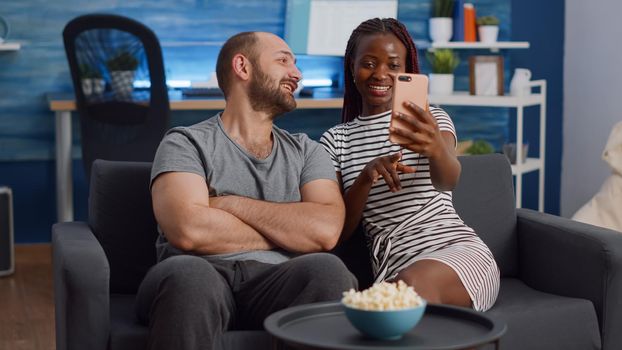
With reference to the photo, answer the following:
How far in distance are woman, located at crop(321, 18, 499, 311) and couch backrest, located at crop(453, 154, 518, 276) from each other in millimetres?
168

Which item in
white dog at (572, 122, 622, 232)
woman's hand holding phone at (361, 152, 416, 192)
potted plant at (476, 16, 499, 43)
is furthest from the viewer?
potted plant at (476, 16, 499, 43)

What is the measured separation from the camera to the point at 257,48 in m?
2.74

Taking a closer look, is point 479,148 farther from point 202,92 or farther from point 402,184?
point 402,184

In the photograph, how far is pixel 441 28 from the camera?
5336mm

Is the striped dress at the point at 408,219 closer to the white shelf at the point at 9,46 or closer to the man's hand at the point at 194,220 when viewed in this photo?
the man's hand at the point at 194,220

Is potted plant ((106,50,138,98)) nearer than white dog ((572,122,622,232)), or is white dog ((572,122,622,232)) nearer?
white dog ((572,122,622,232))

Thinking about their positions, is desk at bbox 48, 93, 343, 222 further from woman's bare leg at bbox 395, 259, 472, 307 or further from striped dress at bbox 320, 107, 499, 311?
woman's bare leg at bbox 395, 259, 472, 307

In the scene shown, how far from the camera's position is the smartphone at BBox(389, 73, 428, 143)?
247cm

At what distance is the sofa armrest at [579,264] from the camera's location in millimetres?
2672

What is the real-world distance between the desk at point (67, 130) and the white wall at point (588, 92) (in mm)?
1339

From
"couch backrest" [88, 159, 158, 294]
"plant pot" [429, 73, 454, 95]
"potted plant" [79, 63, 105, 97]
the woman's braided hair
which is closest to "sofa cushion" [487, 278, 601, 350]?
the woman's braided hair

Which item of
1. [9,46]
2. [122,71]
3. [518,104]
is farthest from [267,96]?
[9,46]

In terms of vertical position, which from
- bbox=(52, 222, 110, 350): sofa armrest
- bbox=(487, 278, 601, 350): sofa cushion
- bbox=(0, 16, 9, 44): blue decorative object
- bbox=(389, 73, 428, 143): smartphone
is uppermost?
bbox=(0, 16, 9, 44): blue decorative object

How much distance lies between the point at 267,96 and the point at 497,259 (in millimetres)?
821
